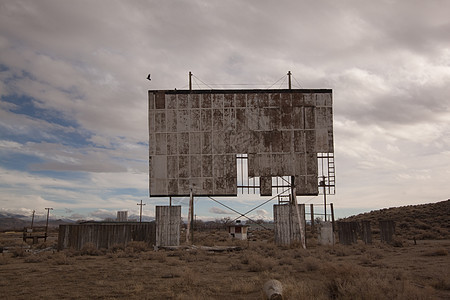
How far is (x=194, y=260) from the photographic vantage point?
67.4 ft

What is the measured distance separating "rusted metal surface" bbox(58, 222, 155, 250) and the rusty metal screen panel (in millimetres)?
3278

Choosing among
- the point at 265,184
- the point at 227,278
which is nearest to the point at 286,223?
the point at 265,184

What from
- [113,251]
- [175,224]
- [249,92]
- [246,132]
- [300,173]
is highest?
[249,92]

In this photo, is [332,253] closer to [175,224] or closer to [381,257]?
[381,257]

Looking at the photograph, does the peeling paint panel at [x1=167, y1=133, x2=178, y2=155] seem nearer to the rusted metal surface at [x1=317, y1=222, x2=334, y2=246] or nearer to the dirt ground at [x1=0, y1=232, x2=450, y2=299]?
the dirt ground at [x1=0, y1=232, x2=450, y2=299]

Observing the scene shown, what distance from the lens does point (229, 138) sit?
27203 millimetres

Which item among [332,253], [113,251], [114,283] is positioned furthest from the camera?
[113,251]

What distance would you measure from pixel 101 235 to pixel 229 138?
11978mm

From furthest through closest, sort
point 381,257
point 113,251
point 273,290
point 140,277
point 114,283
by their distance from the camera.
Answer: point 113,251
point 381,257
point 140,277
point 114,283
point 273,290

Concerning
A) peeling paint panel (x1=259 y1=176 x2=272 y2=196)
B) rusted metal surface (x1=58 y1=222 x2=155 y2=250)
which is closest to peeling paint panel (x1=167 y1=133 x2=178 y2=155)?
rusted metal surface (x1=58 y1=222 x2=155 y2=250)

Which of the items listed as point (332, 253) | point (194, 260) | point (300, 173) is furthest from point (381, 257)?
point (194, 260)

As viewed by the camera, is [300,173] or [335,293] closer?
[335,293]

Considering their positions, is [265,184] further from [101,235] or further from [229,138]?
[101,235]

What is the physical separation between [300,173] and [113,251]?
14.6 meters
